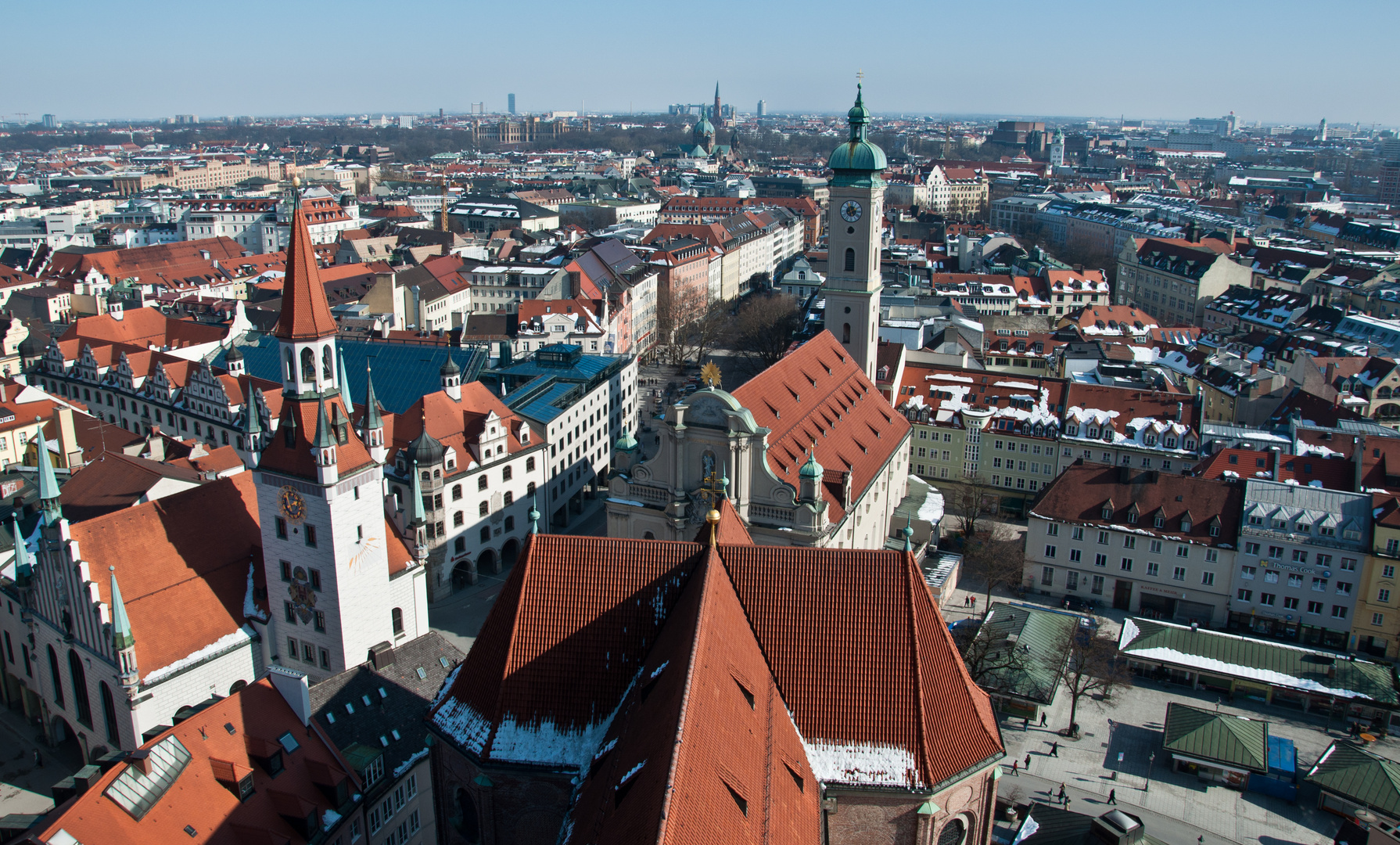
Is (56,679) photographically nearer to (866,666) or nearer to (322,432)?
(322,432)

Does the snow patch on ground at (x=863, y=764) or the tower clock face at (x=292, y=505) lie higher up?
the tower clock face at (x=292, y=505)

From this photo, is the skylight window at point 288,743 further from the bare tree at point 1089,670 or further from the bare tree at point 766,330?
the bare tree at point 766,330

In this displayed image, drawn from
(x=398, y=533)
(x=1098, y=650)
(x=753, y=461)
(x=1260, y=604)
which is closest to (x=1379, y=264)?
(x=1260, y=604)

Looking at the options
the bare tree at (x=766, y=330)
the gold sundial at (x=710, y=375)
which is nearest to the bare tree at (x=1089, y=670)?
the gold sundial at (x=710, y=375)

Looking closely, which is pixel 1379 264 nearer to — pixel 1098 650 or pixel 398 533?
pixel 1098 650

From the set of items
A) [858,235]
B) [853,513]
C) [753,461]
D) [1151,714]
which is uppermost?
[858,235]

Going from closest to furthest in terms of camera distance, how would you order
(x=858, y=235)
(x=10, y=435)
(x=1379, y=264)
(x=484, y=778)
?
(x=484, y=778), (x=10, y=435), (x=858, y=235), (x=1379, y=264)

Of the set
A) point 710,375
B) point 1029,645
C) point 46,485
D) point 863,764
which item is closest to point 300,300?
point 46,485
